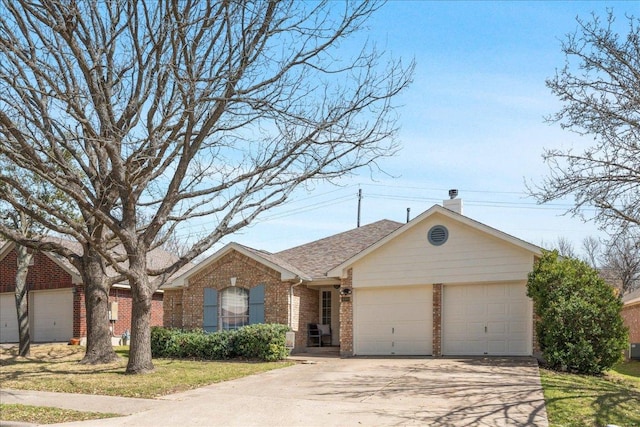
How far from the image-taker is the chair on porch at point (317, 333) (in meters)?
22.0

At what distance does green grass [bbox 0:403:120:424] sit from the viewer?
373 inches

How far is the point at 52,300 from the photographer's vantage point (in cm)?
2664

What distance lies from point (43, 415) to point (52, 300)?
18.4 metres

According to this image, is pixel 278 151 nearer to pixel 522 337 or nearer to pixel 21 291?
pixel 522 337

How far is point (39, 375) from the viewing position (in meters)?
14.7

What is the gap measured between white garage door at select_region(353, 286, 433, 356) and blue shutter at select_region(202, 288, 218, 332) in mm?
5246

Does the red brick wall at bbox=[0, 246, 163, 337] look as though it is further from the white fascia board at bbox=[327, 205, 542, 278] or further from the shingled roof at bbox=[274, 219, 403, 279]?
the white fascia board at bbox=[327, 205, 542, 278]

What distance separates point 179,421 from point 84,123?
688cm

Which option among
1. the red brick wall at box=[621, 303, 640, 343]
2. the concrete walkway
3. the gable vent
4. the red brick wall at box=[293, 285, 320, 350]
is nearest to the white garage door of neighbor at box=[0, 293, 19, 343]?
the red brick wall at box=[293, 285, 320, 350]

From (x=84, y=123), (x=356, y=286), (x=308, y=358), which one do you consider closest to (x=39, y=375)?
(x=84, y=123)

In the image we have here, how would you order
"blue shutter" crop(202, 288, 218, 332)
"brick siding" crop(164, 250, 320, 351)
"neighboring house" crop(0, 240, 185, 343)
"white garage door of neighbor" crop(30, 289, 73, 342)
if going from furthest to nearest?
"white garage door of neighbor" crop(30, 289, 73, 342) < "neighboring house" crop(0, 240, 185, 343) < "blue shutter" crop(202, 288, 218, 332) < "brick siding" crop(164, 250, 320, 351)

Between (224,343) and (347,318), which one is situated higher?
(347,318)

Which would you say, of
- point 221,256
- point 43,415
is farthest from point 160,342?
point 43,415

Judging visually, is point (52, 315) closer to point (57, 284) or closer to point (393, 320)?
point (57, 284)
